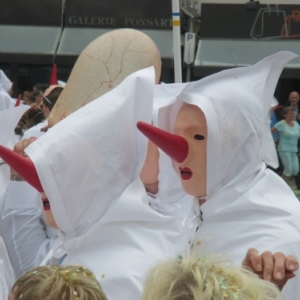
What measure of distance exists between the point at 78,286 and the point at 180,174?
1040mm

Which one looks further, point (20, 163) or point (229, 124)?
point (229, 124)

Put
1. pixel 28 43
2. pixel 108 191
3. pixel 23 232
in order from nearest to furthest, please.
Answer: pixel 108 191, pixel 23 232, pixel 28 43

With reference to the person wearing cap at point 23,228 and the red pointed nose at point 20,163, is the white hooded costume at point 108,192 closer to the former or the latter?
the red pointed nose at point 20,163

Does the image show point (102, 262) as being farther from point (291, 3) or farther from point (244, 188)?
point (291, 3)

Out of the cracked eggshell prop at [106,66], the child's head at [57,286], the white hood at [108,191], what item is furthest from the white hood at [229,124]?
the child's head at [57,286]

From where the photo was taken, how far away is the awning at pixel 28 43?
1586cm

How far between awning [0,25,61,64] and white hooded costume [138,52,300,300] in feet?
41.6

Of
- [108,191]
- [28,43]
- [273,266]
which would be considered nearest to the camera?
[273,266]

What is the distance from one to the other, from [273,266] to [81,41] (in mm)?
13464

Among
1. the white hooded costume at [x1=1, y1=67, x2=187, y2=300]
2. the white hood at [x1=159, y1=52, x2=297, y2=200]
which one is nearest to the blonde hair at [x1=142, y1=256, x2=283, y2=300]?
the white hooded costume at [x1=1, y1=67, x2=187, y2=300]

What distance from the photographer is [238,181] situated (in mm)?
3203

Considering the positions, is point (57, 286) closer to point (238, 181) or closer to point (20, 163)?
point (20, 163)

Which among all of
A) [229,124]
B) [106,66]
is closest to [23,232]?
[106,66]

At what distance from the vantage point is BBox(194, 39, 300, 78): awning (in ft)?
49.9
